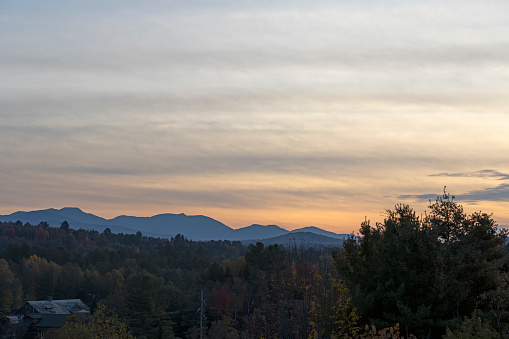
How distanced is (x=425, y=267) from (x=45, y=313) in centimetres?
7628

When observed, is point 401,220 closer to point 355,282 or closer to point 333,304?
point 355,282

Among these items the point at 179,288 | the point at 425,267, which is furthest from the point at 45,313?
the point at 425,267

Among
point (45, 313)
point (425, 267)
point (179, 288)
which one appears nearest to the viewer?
point (425, 267)

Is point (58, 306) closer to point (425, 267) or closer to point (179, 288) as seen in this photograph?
point (179, 288)

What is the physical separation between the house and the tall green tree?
64366 millimetres

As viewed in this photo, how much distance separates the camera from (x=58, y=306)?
3814 inches

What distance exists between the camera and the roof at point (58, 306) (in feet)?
305

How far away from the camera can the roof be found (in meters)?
93.1

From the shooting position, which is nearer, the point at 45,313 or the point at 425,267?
the point at 425,267

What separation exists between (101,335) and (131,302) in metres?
27.5

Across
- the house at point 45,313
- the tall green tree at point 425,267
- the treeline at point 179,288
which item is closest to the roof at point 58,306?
the house at point 45,313

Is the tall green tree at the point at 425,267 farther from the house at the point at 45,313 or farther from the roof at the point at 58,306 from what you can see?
the roof at the point at 58,306

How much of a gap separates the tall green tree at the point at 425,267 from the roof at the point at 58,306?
2805 inches

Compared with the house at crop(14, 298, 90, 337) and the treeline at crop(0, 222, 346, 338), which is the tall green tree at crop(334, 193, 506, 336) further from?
the house at crop(14, 298, 90, 337)
